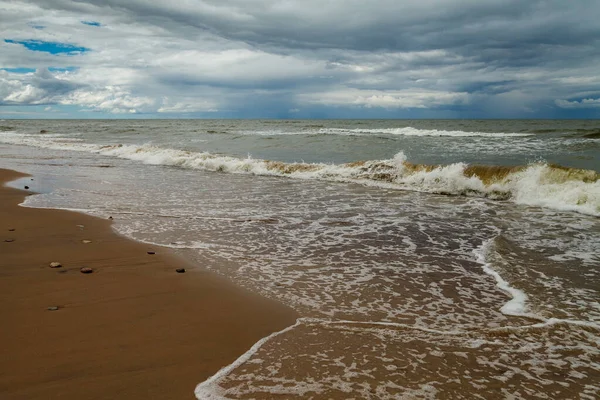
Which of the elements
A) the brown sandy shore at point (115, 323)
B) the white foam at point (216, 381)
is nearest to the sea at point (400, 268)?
the white foam at point (216, 381)

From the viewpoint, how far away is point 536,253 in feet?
21.3

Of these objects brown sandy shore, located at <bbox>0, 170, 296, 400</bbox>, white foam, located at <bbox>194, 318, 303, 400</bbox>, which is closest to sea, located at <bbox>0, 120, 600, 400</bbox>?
white foam, located at <bbox>194, 318, 303, 400</bbox>

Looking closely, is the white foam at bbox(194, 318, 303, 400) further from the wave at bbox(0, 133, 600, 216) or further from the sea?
the wave at bbox(0, 133, 600, 216)

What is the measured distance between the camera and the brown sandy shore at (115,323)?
9.45 ft

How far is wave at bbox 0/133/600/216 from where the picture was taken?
11211 millimetres

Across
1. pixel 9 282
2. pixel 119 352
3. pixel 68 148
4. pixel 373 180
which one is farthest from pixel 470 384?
pixel 68 148

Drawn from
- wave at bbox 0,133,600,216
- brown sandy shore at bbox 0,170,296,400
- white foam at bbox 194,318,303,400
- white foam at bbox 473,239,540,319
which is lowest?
white foam at bbox 194,318,303,400

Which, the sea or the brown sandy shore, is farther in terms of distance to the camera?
the sea

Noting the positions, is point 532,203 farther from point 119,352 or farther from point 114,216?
point 119,352

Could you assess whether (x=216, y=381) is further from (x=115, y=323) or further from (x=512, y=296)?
(x=512, y=296)

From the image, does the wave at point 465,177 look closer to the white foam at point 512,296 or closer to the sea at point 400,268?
the sea at point 400,268

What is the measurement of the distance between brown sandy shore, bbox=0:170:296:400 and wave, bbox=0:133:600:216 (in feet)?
32.1

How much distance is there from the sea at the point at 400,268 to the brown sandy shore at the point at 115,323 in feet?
0.87

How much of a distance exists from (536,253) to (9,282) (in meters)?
7.13
